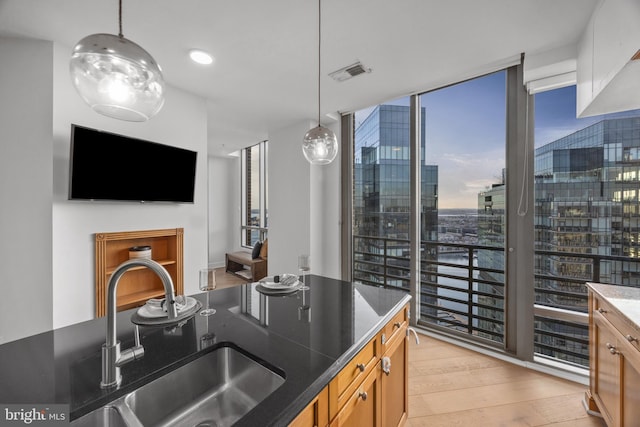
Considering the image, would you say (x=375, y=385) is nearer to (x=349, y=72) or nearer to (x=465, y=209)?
(x=465, y=209)

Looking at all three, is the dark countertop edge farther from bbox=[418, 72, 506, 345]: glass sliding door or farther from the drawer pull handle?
bbox=[418, 72, 506, 345]: glass sliding door

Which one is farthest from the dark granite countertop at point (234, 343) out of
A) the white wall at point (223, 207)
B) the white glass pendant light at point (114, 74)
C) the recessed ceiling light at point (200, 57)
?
the white wall at point (223, 207)

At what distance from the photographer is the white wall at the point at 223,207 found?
6215mm

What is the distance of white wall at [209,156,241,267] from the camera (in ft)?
20.4

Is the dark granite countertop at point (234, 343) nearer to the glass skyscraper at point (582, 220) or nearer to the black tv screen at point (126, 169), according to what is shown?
the black tv screen at point (126, 169)

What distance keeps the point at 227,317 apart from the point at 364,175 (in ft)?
9.01

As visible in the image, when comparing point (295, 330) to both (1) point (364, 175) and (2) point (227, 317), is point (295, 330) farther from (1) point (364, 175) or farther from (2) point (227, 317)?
(1) point (364, 175)

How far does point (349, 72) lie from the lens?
2.51 m

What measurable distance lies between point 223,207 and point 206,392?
19.0ft

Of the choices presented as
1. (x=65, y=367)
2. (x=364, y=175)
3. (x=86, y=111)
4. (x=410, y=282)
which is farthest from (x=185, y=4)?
(x=410, y=282)

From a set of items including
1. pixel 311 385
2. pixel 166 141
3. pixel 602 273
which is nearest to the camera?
pixel 311 385

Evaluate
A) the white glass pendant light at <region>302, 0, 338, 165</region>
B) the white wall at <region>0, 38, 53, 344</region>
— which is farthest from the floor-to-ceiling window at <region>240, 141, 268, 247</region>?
the white glass pendant light at <region>302, 0, 338, 165</region>

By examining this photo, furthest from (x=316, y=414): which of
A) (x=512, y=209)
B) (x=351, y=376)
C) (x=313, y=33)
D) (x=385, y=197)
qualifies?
(x=385, y=197)

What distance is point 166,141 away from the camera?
8.95 ft
